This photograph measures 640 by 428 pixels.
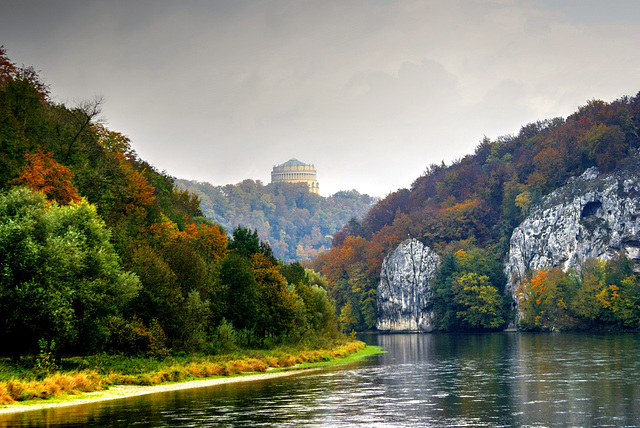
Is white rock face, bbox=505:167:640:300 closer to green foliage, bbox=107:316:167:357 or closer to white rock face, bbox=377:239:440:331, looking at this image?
white rock face, bbox=377:239:440:331

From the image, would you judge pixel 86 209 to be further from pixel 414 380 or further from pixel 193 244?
pixel 193 244

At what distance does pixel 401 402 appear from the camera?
119 ft

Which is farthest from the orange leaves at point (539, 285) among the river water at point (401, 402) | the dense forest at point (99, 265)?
the river water at point (401, 402)

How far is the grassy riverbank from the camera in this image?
37125 millimetres

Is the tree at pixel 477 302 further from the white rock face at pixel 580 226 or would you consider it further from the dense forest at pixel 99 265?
the dense forest at pixel 99 265

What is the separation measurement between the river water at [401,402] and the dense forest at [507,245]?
75693mm

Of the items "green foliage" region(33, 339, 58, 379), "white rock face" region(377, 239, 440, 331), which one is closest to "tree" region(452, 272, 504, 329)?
"white rock face" region(377, 239, 440, 331)

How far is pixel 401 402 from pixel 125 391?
16.6 m

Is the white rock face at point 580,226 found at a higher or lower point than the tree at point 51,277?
higher

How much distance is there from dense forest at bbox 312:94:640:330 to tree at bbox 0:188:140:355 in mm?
96449

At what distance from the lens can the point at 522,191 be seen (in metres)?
176

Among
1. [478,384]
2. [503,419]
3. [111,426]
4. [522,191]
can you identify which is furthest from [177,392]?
[522,191]

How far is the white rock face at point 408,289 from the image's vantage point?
18150 centimetres

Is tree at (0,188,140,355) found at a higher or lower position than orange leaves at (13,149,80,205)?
lower
